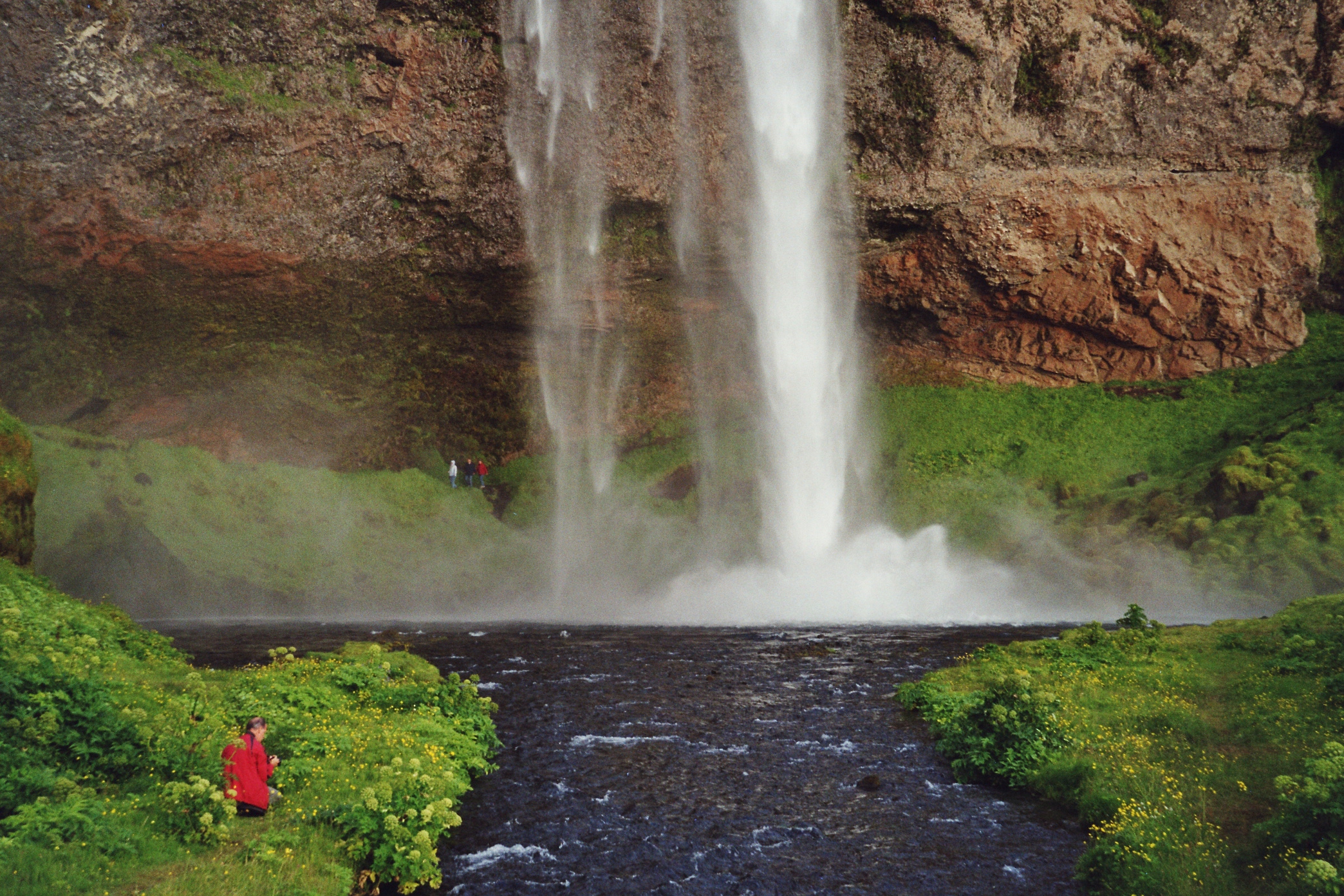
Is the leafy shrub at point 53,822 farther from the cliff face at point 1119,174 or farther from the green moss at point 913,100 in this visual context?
the green moss at point 913,100

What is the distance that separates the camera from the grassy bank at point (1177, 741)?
27.0ft

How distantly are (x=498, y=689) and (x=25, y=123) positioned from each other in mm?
29932

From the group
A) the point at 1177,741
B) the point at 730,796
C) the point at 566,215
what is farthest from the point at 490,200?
the point at 1177,741

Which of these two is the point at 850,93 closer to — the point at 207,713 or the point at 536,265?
the point at 536,265

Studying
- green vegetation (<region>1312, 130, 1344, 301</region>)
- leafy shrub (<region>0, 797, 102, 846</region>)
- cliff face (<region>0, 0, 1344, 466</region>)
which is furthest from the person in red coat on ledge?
green vegetation (<region>1312, 130, 1344, 301</region>)

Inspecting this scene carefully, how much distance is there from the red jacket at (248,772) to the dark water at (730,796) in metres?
2.09

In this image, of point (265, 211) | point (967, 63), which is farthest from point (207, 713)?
point (967, 63)

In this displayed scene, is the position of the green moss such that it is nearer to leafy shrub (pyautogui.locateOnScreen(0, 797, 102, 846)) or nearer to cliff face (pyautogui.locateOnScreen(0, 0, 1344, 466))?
cliff face (pyautogui.locateOnScreen(0, 0, 1344, 466))

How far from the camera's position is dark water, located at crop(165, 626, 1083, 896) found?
9328 mm

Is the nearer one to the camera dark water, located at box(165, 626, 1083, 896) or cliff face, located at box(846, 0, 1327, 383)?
dark water, located at box(165, 626, 1083, 896)

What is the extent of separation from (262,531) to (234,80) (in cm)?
1761

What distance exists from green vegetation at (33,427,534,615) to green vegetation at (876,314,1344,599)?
18.9m

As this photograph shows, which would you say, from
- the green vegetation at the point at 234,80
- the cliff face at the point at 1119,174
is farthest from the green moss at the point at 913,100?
the green vegetation at the point at 234,80

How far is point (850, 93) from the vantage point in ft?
129
